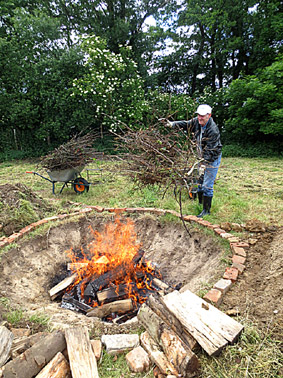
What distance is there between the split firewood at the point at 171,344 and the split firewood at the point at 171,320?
3 centimetres

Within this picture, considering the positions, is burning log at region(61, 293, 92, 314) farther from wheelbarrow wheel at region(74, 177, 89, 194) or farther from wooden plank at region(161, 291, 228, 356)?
wheelbarrow wheel at region(74, 177, 89, 194)

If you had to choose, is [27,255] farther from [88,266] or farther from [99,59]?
[99,59]

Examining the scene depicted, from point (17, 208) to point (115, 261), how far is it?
6.30ft

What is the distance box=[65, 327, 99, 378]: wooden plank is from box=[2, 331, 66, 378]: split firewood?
0.26 ft

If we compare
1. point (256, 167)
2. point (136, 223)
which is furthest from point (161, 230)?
point (256, 167)

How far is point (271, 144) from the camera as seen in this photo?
35.8 feet

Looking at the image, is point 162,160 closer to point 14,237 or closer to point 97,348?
point 97,348

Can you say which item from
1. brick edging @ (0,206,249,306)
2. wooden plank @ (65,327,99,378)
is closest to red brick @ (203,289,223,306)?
brick edging @ (0,206,249,306)

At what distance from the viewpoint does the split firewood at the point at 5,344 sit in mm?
1571

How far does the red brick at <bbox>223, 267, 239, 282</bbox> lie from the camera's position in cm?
227

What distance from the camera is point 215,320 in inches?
65.2

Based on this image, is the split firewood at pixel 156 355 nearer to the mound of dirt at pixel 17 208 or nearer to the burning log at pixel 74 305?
the burning log at pixel 74 305

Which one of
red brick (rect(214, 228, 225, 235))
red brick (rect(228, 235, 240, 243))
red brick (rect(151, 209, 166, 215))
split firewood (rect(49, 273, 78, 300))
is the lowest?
split firewood (rect(49, 273, 78, 300))

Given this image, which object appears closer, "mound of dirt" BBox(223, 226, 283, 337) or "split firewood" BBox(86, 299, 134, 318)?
"mound of dirt" BBox(223, 226, 283, 337)
